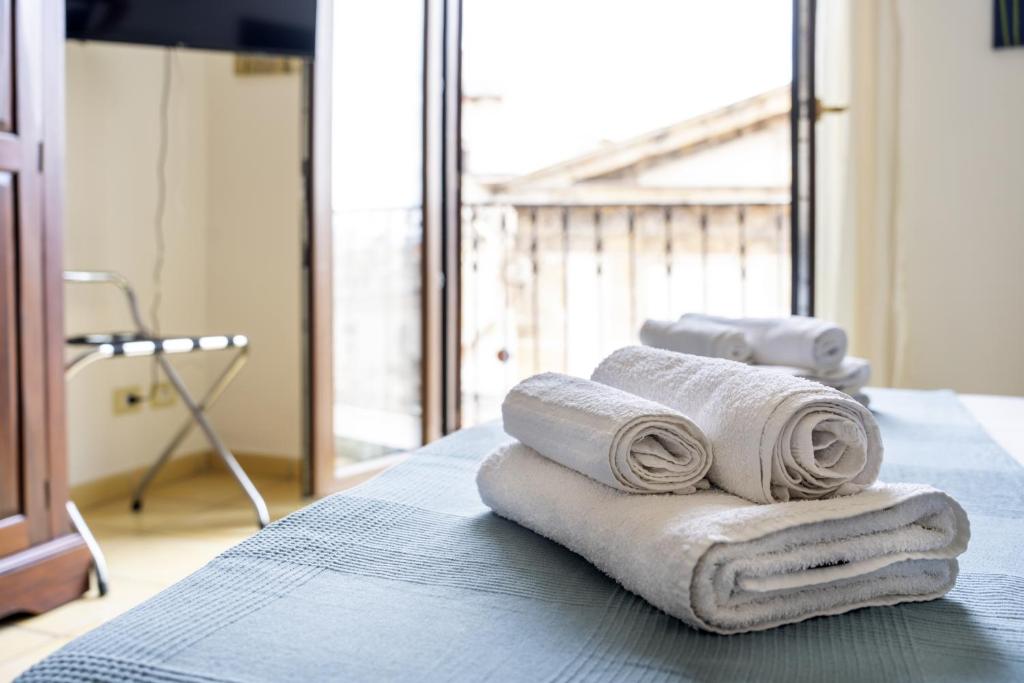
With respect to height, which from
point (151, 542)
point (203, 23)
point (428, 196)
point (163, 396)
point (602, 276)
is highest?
point (203, 23)

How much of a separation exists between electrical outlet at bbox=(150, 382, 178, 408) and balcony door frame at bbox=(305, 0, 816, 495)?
64 cm

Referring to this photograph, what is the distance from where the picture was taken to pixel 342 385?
10.0 feet

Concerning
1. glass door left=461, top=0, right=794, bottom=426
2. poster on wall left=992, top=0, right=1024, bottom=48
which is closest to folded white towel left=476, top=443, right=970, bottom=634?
poster on wall left=992, top=0, right=1024, bottom=48

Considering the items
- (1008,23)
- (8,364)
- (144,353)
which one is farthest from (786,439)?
A: (1008,23)

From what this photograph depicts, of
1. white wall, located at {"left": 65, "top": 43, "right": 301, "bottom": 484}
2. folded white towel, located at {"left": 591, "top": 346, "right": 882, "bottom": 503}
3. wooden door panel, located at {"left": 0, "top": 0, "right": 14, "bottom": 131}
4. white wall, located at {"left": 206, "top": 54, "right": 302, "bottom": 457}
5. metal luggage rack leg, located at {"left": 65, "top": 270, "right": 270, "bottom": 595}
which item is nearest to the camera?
folded white towel, located at {"left": 591, "top": 346, "right": 882, "bottom": 503}

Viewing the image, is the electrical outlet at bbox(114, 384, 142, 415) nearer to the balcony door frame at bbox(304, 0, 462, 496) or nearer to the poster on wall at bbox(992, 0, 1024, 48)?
the balcony door frame at bbox(304, 0, 462, 496)

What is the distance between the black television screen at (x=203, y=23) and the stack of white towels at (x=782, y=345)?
1512 millimetres

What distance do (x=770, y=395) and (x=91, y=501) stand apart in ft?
8.49

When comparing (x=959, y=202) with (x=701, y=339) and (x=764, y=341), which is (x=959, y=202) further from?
(x=701, y=339)

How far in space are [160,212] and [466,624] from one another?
275 centimetres

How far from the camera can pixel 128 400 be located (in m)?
3.03

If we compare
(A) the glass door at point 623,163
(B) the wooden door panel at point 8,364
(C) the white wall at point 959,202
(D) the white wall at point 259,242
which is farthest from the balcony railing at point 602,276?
(B) the wooden door panel at point 8,364

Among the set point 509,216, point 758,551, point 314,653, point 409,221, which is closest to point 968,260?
point 409,221

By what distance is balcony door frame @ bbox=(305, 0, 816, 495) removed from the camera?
A: 9.01ft
